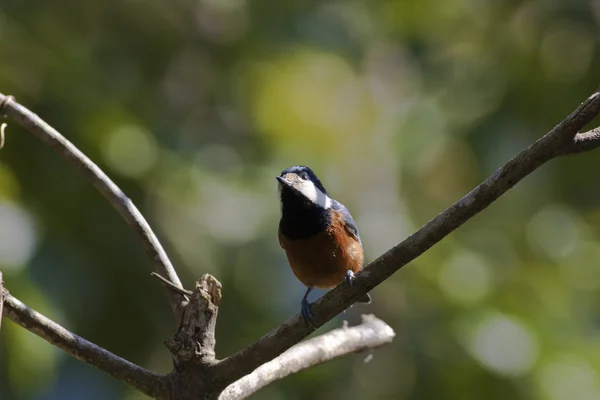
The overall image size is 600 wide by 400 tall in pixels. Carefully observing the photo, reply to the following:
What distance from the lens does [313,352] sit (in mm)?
2781

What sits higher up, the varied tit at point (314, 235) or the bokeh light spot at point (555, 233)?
the varied tit at point (314, 235)

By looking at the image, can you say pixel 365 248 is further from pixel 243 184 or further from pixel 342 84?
pixel 342 84

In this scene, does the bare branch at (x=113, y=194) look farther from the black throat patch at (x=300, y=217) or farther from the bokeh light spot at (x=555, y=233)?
the bokeh light spot at (x=555, y=233)

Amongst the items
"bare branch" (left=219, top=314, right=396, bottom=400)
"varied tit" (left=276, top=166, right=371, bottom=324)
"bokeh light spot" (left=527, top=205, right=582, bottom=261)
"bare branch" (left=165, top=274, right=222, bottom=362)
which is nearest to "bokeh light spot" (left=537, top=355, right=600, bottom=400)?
"bare branch" (left=219, top=314, right=396, bottom=400)

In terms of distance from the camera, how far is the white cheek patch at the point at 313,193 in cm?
308

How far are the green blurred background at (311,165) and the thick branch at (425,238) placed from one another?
124 cm

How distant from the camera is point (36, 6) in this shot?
448 cm

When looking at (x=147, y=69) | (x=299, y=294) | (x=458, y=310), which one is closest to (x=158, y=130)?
(x=147, y=69)

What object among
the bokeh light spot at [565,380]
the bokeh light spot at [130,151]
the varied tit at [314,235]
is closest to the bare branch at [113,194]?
the varied tit at [314,235]

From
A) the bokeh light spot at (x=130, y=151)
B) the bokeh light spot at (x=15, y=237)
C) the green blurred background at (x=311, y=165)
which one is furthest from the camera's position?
the bokeh light spot at (x=130, y=151)

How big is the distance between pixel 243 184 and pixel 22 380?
167 cm

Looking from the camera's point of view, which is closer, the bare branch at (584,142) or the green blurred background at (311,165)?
the bare branch at (584,142)

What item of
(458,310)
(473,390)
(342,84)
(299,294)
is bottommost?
(473,390)

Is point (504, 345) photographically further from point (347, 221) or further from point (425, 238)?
point (425, 238)
